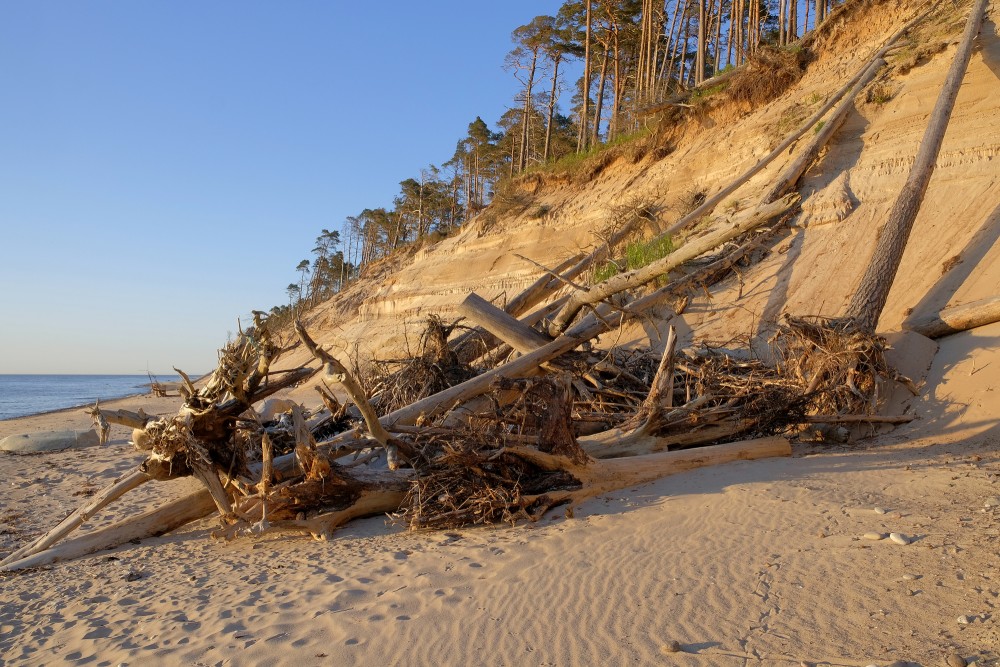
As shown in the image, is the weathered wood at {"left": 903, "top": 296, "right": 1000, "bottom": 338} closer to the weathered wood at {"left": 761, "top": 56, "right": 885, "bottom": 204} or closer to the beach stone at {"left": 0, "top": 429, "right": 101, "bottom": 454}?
the weathered wood at {"left": 761, "top": 56, "right": 885, "bottom": 204}

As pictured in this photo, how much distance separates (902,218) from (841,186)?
104 inches

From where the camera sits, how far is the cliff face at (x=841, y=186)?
8969 millimetres

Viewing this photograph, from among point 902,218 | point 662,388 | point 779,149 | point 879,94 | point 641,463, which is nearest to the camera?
point 641,463

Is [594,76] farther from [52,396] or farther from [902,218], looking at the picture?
[52,396]

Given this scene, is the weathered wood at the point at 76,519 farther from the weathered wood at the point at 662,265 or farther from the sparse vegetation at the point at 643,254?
the sparse vegetation at the point at 643,254

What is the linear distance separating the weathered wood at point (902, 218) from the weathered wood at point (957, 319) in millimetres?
480

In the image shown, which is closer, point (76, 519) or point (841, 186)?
point (76, 519)

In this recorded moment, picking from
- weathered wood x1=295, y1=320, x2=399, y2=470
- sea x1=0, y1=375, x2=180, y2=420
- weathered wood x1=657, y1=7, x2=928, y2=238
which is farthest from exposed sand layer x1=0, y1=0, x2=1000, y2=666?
weathered wood x1=657, y1=7, x2=928, y2=238

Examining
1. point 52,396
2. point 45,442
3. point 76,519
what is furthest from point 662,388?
point 52,396

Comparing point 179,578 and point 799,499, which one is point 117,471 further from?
point 799,499

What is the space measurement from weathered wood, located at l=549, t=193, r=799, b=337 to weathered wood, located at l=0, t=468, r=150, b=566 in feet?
16.4

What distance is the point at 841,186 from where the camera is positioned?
1097 centimetres

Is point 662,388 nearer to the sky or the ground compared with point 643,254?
nearer to the ground

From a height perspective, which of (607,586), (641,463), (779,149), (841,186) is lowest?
(607,586)
